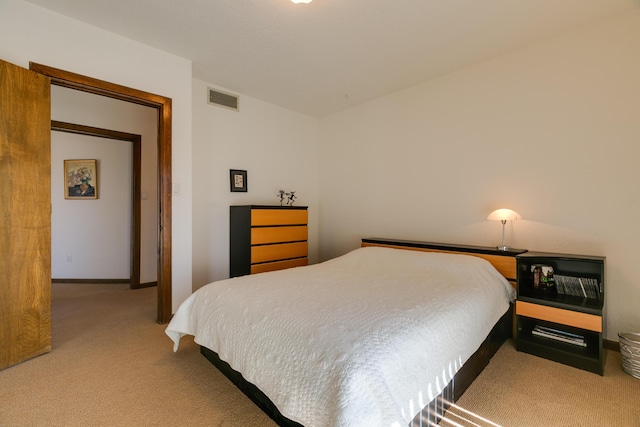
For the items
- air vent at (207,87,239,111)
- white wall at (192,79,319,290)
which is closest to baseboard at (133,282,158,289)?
white wall at (192,79,319,290)

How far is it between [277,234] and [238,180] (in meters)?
0.87

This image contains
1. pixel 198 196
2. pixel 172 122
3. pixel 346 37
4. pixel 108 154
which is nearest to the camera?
pixel 346 37

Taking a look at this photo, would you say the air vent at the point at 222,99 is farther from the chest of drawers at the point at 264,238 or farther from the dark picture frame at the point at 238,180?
the chest of drawers at the point at 264,238

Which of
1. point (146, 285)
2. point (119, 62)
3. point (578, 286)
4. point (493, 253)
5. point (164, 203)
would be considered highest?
point (119, 62)

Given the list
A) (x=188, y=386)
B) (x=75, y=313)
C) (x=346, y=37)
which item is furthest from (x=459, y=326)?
(x=75, y=313)

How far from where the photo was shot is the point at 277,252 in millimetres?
3510

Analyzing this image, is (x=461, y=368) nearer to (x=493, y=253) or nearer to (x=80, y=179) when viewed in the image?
(x=493, y=253)

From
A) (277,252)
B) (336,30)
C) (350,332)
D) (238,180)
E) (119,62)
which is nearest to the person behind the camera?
(350,332)

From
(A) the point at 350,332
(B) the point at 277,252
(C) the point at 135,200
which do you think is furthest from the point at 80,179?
(A) the point at 350,332

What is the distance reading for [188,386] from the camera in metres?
1.72

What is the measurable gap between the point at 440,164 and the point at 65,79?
11.3 feet

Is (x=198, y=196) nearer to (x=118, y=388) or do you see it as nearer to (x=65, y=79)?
(x=65, y=79)

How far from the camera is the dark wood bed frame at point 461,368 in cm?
137

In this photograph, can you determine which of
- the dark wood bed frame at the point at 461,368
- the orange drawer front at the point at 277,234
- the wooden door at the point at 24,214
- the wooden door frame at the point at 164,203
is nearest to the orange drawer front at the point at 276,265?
the orange drawer front at the point at 277,234
